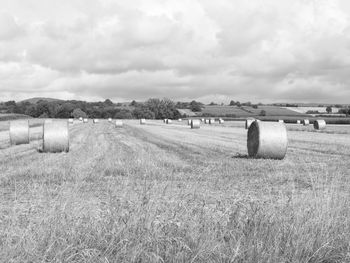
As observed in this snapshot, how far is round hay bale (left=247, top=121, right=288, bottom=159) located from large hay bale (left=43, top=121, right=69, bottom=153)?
9735mm

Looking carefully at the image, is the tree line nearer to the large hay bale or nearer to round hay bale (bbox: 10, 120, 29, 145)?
round hay bale (bbox: 10, 120, 29, 145)

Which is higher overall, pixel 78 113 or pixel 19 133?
pixel 19 133

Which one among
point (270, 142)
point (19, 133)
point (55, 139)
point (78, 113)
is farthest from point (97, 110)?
point (270, 142)

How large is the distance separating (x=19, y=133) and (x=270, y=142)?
18.5 metres

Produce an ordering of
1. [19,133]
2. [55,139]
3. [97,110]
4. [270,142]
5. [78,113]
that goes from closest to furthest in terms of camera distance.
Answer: [270,142]
[55,139]
[19,133]
[78,113]
[97,110]

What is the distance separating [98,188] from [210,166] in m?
6.30

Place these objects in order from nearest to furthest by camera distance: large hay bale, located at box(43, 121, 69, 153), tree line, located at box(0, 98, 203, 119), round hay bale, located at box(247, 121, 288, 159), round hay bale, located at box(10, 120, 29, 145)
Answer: round hay bale, located at box(247, 121, 288, 159) → large hay bale, located at box(43, 121, 69, 153) → round hay bale, located at box(10, 120, 29, 145) → tree line, located at box(0, 98, 203, 119)

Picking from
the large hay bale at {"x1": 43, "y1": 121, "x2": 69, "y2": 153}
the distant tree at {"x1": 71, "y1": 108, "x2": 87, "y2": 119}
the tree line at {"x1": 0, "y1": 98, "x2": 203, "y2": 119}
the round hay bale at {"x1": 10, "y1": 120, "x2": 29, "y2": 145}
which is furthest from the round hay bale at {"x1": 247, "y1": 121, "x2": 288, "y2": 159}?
the distant tree at {"x1": 71, "y1": 108, "x2": 87, "y2": 119}

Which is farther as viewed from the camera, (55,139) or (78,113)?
(78,113)

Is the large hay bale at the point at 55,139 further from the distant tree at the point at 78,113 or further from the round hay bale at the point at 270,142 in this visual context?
the distant tree at the point at 78,113

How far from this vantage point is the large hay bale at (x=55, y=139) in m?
25.3

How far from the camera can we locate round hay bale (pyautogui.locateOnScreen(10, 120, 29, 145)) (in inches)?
1293

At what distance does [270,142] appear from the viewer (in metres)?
22.0

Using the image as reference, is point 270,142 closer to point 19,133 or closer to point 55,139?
point 55,139
